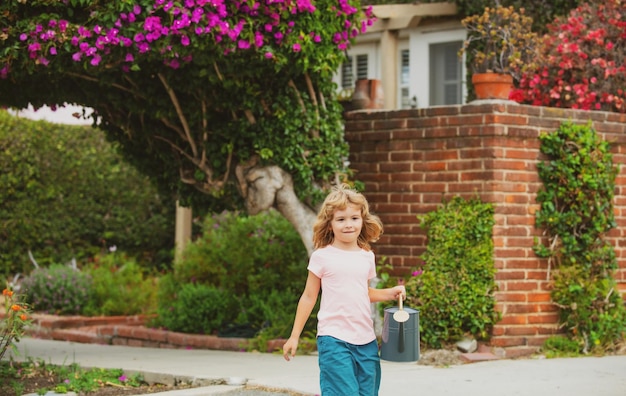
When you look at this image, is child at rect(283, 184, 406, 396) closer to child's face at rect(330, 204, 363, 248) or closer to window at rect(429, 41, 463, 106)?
child's face at rect(330, 204, 363, 248)

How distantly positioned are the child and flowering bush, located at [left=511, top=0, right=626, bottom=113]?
5.37 metres

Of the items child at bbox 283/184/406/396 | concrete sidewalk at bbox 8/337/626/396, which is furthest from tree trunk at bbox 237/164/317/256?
child at bbox 283/184/406/396

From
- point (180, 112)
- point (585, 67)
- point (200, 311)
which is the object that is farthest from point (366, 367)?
point (585, 67)

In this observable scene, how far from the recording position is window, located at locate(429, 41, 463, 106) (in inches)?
614

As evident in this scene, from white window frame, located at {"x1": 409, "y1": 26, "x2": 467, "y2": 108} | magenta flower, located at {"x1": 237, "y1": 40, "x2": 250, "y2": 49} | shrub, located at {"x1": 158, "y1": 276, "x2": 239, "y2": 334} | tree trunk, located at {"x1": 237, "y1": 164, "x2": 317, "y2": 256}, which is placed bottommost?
shrub, located at {"x1": 158, "y1": 276, "x2": 239, "y2": 334}

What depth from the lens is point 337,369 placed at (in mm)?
5348

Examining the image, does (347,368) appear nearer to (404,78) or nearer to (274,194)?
(274,194)

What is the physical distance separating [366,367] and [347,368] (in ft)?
0.45

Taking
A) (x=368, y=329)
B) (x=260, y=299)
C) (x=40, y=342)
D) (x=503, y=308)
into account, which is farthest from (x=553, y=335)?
(x=40, y=342)

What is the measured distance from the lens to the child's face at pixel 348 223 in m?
5.49

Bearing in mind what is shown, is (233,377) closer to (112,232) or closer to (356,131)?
(356,131)

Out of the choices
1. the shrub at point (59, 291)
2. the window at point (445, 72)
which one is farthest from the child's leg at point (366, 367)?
the window at point (445, 72)

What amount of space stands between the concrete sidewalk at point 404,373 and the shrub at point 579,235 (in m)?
0.41

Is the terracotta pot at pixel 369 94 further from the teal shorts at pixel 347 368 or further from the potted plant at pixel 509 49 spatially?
the teal shorts at pixel 347 368
